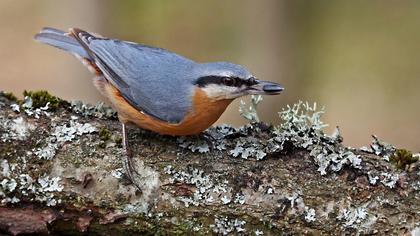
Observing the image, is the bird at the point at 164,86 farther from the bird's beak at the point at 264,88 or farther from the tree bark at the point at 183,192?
the tree bark at the point at 183,192

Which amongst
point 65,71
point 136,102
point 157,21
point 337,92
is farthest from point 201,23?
point 136,102

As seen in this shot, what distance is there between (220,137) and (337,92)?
23.2 ft

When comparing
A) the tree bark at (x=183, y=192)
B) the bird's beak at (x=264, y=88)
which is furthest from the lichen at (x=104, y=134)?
the bird's beak at (x=264, y=88)

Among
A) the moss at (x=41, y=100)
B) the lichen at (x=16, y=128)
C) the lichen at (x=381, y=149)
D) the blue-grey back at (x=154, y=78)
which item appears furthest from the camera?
the blue-grey back at (x=154, y=78)

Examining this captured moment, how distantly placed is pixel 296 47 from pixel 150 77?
15.6 feet

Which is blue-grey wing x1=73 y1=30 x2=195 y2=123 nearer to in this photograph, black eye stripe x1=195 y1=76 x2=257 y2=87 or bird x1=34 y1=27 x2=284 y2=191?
bird x1=34 y1=27 x2=284 y2=191

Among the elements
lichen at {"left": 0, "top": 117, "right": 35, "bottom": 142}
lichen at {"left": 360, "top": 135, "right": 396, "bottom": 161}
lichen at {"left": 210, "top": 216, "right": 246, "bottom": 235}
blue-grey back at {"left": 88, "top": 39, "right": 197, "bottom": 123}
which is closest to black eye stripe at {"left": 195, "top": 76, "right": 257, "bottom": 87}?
blue-grey back at {"left": 88, "top": 39, "right": 197, "bottom": 123}

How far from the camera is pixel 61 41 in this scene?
14.1 feet

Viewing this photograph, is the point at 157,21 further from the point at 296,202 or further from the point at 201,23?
the point at 296,202

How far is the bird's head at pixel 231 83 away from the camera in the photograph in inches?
130

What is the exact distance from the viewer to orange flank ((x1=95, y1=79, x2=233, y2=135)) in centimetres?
332

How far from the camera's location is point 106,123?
3.30 meters

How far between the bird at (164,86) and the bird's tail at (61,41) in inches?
8.4

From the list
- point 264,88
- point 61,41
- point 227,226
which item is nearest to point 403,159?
point 264,88
